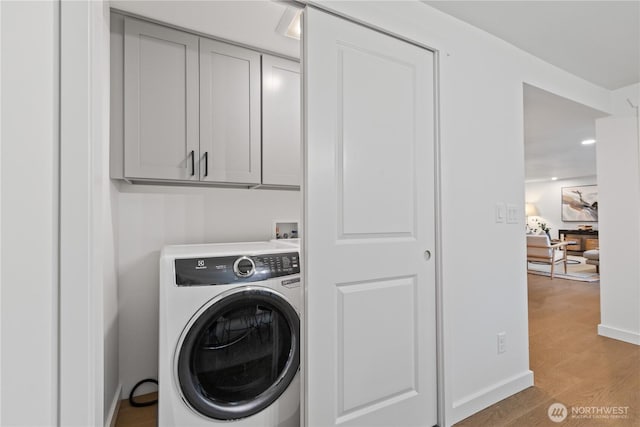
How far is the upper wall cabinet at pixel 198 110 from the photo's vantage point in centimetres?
167

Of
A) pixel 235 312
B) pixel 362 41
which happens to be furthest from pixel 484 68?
pixel 235 312

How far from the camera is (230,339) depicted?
1399mm

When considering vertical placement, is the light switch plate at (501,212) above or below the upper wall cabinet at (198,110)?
below

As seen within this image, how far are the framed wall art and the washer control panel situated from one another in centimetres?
1017

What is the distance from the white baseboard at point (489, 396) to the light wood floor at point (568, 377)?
0.03 meters

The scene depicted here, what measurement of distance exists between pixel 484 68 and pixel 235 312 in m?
2.04

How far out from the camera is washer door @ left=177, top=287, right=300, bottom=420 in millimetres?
1316

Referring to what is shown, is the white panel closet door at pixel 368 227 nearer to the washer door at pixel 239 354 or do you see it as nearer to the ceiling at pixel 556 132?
the washer door at pixel 239 354

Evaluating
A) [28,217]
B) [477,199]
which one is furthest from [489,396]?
[28,217]

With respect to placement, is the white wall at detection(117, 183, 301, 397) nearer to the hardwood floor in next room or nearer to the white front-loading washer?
the white front-loading washer

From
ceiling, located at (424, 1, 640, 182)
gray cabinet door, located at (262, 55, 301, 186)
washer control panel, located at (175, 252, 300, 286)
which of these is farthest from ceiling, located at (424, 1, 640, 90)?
washer control panel, located at (175, 252, 300, 286)

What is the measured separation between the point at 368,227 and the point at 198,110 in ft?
4.05

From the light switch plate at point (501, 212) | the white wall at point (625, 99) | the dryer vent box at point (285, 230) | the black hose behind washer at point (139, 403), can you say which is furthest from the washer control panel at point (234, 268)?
the white wall at point (625, 99)

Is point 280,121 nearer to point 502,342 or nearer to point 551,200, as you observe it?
point 502,342
